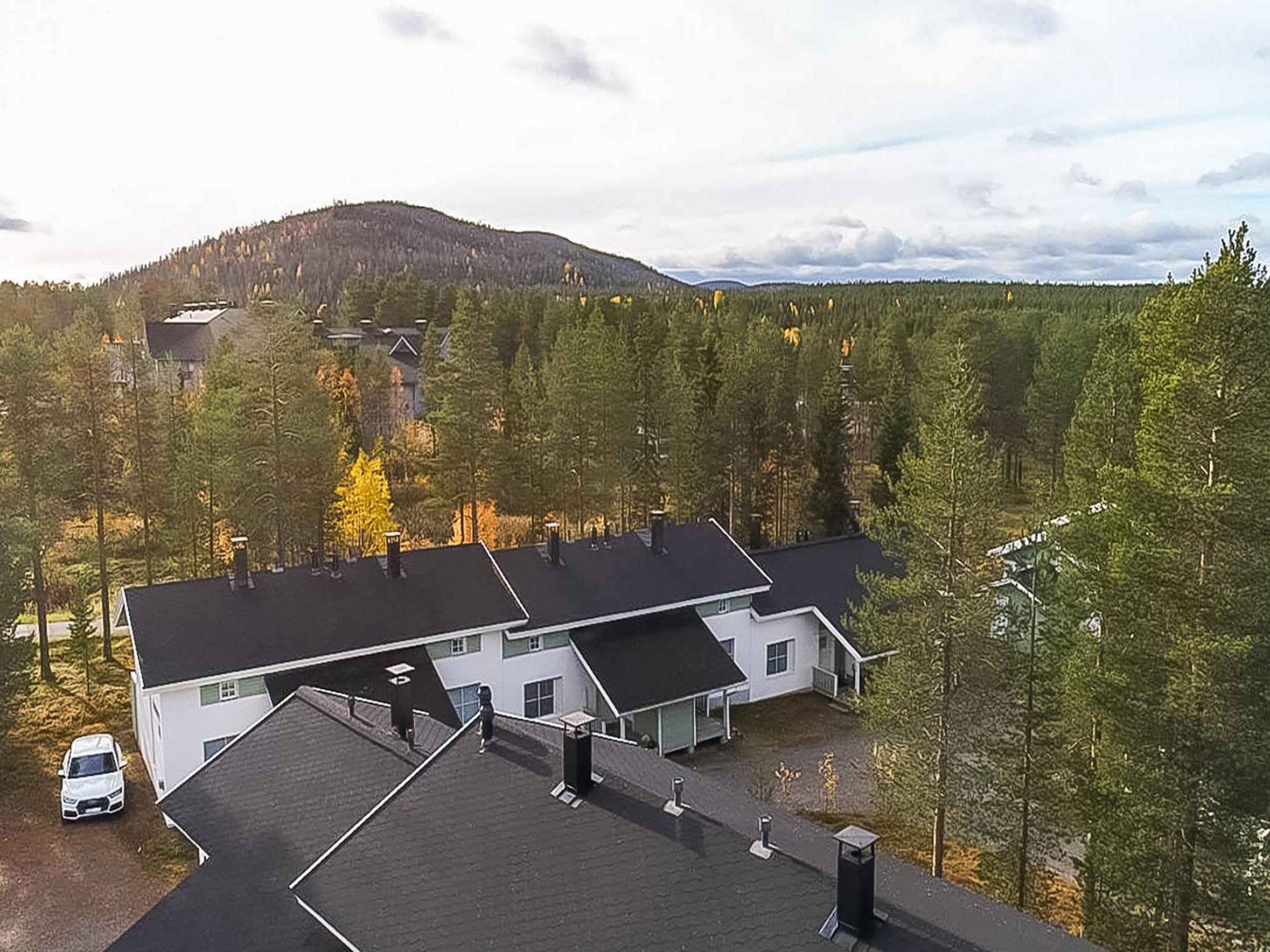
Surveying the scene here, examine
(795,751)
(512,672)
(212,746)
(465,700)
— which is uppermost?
(512,672)

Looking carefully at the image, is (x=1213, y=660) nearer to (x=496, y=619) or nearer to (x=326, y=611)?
(x=496, y=619)

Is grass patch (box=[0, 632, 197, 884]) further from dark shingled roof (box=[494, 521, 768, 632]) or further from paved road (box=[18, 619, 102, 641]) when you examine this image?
dark shingled roof (box=[494, 521, 768, 632])

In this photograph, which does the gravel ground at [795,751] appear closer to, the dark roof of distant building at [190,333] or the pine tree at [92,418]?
the pine tree at [92,418]

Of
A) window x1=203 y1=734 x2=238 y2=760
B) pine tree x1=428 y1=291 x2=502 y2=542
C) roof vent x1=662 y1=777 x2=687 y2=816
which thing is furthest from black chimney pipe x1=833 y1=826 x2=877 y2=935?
pine tree x1=428 y1=291 x2=502 y2=542

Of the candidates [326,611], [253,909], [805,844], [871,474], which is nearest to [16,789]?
[326,611]

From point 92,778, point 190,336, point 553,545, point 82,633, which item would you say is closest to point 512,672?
point 553,545

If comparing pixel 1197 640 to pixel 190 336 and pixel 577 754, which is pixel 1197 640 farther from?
pixel 190 336
